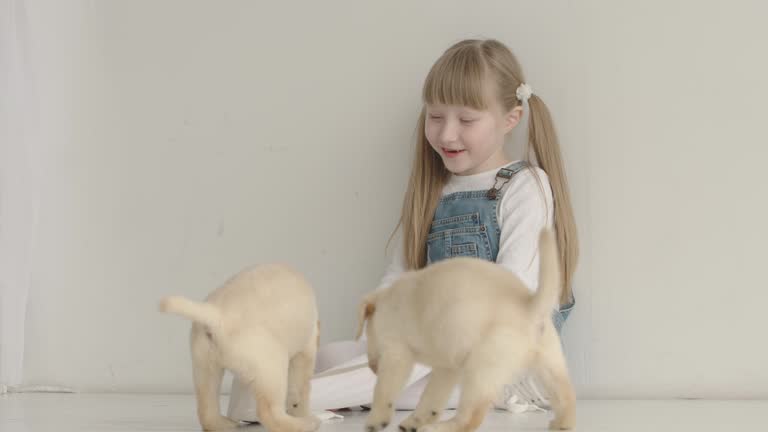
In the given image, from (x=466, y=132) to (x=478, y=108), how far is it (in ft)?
0.17

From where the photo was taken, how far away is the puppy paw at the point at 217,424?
139 centimetres

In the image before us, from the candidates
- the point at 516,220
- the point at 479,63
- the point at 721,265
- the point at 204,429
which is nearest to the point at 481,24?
the point at 479,63

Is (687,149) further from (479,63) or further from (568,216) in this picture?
(479,63)

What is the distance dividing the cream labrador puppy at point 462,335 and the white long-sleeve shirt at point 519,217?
1.76ft

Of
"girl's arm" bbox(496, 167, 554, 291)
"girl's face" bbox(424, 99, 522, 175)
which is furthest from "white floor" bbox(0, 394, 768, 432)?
"girl's face" bbox(424, 99, 522, 175)

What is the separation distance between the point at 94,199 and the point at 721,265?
1360 millimetres

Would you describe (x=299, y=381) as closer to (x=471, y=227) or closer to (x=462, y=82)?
(x=471, y=227)

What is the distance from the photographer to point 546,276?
1.22m

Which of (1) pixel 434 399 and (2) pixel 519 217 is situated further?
(2) pixel 519 217

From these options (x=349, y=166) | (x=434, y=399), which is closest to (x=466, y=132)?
(x=349, y=166)

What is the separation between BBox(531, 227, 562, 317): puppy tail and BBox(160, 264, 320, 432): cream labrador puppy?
0.34 meters

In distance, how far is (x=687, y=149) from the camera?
2.01 meters

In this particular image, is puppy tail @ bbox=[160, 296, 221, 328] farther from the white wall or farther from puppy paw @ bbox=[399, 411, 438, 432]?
the white wall

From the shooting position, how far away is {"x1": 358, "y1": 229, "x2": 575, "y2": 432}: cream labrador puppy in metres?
1.21
